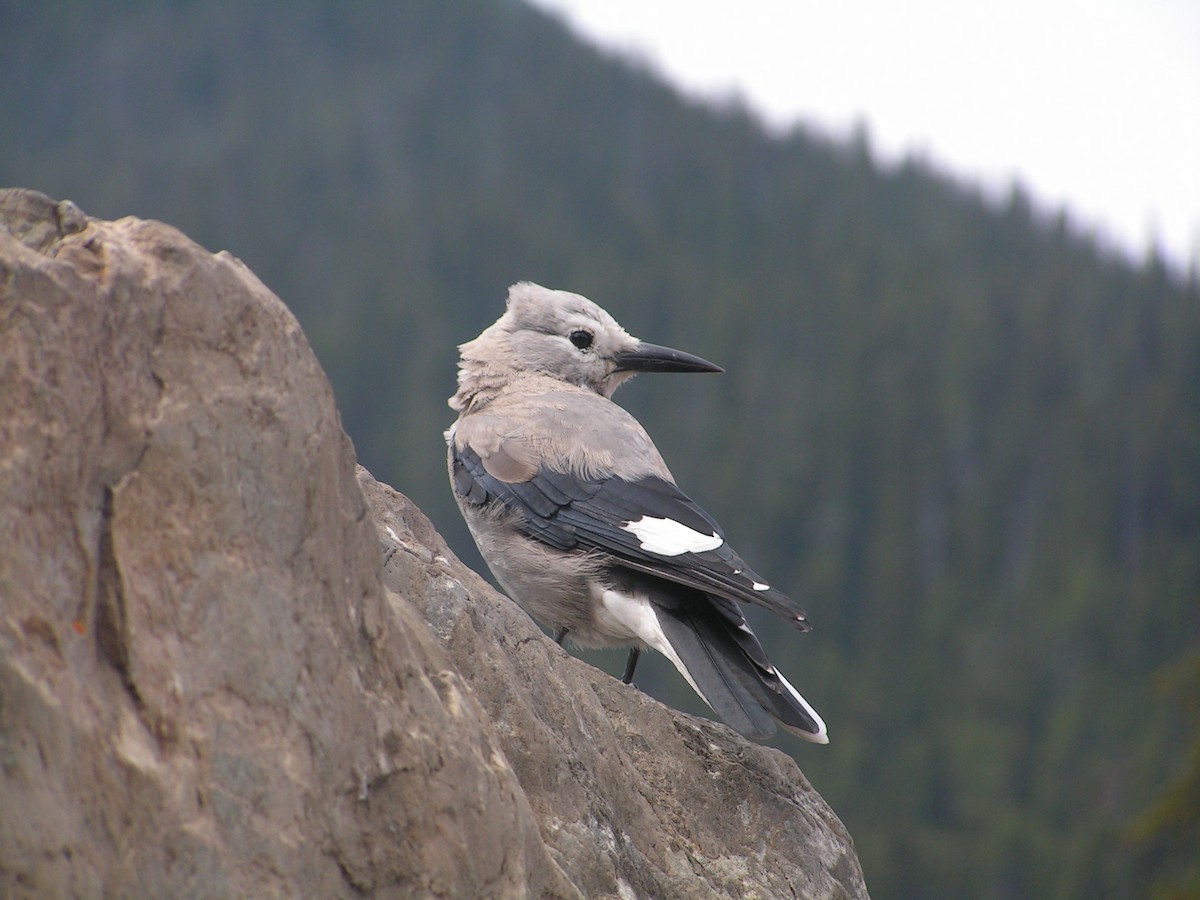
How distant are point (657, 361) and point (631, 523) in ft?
6.56

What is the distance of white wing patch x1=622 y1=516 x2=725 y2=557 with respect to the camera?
205 inches

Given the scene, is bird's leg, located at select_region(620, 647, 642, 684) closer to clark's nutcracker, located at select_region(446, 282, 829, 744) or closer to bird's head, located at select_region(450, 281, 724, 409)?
clark's nutcracker, located at select_region(446, 282, 829, 744)

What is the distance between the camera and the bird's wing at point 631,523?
4965 millimetres

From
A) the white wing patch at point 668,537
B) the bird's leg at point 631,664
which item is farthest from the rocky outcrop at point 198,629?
the bird's leg at point 631,664

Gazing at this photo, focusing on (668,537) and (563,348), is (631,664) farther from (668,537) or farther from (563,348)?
(563,348)

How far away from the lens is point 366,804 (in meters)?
3.36

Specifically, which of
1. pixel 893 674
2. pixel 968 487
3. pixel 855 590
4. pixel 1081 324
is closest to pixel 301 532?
pixel 893 674

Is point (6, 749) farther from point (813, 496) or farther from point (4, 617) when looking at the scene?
point (813, 496)

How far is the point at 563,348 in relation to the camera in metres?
7.32

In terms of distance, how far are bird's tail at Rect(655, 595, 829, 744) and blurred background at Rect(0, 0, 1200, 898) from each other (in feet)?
76.1

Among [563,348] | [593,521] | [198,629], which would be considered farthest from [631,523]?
[198,629]

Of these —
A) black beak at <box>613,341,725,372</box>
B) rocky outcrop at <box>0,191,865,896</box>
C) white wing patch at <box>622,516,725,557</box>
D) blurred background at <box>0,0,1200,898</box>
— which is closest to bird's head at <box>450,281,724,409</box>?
black beak at <box>613,341,725,372</box>

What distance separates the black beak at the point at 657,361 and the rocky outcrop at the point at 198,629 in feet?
11.8

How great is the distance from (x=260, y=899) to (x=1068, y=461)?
95749mm
